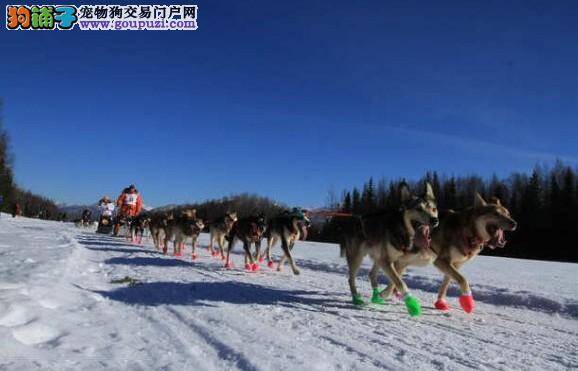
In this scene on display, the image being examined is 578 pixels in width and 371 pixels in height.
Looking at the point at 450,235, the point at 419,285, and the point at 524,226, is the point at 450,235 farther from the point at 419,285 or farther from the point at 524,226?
the point at 524,226

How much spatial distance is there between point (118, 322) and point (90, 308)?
2.64 feet

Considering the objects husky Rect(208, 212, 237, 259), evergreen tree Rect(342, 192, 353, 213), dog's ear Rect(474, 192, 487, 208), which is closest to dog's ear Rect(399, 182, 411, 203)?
dog's ear Rect(474, 192, 487, 208)

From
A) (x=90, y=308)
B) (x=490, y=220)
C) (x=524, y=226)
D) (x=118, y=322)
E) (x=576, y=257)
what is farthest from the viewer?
(x=524, y=226)

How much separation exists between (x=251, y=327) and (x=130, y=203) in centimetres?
→ 1933

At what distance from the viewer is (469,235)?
6.66 meters

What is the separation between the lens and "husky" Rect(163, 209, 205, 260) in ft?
51.0

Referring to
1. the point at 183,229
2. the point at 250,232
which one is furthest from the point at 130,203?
the point at 250,232

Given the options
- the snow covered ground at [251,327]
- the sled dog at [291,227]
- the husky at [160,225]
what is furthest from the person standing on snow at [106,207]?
the snow covered ground at [251,327]

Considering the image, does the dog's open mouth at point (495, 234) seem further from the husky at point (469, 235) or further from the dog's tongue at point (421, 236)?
the dog's tongue at point (421, 236)

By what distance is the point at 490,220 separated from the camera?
258 inches

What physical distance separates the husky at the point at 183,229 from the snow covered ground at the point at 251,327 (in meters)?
6.99

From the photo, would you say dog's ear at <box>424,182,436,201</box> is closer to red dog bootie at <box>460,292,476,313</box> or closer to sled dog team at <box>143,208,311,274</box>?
red dog bootie at <box>460,292,476,313</box>

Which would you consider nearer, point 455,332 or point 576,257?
point 455,332

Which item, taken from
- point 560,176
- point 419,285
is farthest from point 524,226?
point 419,285
